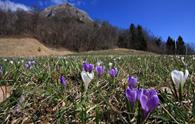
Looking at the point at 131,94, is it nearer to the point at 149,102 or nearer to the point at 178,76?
the point at 149,102

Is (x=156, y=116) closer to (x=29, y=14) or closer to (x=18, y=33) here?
(x=18, y=33)

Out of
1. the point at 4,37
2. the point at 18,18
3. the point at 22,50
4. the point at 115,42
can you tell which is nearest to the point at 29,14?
the point at 18,18

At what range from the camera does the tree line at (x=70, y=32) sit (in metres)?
45.4

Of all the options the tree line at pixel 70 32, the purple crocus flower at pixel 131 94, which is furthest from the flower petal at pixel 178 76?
the tree line at pixel 70 32

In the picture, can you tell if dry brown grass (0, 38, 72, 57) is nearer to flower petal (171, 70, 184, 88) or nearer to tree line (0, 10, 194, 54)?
tree line (0, 10, 194, 54)

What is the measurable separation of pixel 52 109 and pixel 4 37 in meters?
42.8

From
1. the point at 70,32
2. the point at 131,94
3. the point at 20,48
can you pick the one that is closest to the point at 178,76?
the point at 131,94

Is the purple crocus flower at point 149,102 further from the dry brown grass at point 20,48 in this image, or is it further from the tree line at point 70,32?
the tree line at point 70,32

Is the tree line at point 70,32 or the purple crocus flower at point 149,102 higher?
the tree line at point 70,32

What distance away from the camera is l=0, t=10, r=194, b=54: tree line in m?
45.4

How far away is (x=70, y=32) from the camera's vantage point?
50938 mm

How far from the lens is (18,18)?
1815 inches

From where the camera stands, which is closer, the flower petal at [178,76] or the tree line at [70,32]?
the flower petal at [178,76]

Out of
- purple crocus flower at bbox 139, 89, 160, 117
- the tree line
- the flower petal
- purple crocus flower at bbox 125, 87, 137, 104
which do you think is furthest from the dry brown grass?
purple crocus flower at bbox 139, 89, 160, 117
